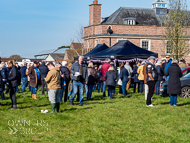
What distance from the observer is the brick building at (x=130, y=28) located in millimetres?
46750

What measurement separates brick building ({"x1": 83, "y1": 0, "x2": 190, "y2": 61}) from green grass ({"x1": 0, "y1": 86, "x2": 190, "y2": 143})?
3516cm

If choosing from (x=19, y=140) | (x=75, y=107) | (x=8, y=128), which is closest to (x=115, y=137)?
(x=19, y=140)

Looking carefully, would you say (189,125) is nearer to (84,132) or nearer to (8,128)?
(84,132)

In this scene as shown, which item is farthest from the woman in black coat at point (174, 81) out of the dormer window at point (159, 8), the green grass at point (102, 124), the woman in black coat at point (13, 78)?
Answer: the dormer window at point (159, 8)

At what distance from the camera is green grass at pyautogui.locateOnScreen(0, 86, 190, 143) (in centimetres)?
727

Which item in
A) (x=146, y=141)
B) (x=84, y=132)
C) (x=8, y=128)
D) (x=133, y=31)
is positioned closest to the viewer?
(x=146, y=141)

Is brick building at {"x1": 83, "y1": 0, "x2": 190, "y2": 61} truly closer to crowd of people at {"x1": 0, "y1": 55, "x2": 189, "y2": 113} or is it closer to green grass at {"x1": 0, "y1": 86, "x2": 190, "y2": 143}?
crowd of people at {"x1": 0, "y1": 55, "x2": 189, "y2": 113}

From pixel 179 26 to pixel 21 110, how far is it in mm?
25487

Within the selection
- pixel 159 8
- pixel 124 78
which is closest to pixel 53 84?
pixel 124 78

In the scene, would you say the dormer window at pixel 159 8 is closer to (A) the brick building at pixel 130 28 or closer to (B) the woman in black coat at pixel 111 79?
(A) the brick building at pixel 130 28

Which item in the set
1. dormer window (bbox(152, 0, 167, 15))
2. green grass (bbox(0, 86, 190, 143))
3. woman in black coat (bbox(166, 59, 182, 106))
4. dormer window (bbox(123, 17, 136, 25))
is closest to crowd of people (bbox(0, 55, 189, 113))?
woman in black coat (bbox(166, 59, 182, 106))

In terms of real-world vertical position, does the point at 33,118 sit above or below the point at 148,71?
below

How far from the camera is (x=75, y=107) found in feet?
39.5

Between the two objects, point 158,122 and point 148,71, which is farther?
point 148,71
